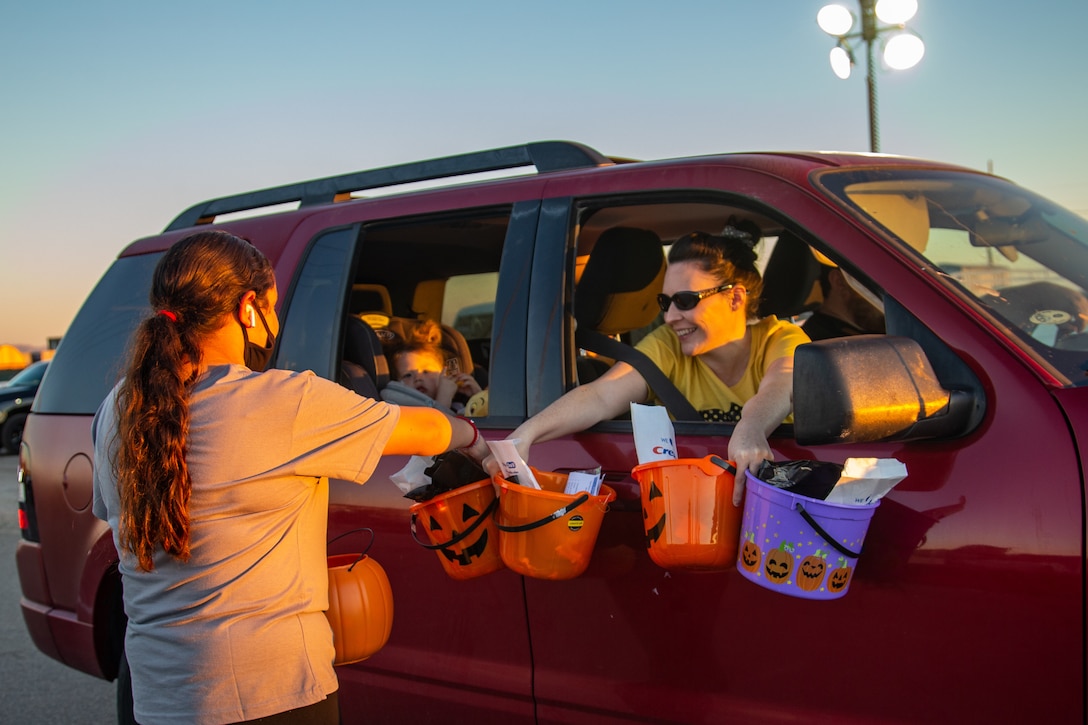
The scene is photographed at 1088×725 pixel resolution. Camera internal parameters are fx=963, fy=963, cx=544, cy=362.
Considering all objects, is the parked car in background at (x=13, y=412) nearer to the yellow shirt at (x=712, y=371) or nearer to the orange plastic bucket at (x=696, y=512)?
the yellow shirt at (x=712, y=371)

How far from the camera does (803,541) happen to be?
1884 mm

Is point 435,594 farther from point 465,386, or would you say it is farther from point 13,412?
point 13,412

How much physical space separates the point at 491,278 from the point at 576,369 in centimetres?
243

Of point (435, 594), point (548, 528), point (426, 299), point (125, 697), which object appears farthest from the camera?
point (426, 299)

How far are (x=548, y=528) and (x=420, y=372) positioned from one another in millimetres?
2221

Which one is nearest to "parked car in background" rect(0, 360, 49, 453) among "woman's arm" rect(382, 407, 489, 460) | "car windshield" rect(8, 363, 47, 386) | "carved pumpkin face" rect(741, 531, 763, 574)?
"car windshield" rect(8, 363, 47, 386)

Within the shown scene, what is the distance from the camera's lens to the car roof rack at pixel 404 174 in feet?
10.3

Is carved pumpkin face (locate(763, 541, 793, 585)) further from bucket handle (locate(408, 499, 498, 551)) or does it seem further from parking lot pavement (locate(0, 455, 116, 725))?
parking lot pavement (locate(0, 455, 116, 725))

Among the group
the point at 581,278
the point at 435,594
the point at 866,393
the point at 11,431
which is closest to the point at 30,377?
the point at 11,431

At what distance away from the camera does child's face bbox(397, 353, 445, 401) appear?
432 centimetres

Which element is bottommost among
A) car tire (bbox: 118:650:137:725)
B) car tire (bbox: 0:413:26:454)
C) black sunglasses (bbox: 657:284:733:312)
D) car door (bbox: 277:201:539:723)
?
car tire (bbox: 0:413:26:454)

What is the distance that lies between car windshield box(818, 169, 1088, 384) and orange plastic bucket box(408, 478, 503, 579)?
1156mm

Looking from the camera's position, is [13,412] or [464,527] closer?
[464,527]

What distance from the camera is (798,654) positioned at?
2129 mm
